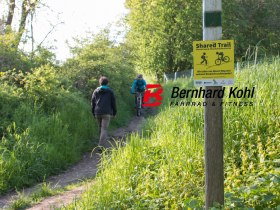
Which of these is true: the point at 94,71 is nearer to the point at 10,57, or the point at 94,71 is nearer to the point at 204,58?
the point at 10,57

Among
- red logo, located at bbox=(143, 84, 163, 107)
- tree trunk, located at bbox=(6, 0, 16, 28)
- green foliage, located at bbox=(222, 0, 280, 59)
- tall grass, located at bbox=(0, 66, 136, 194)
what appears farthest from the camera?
green foliage, located at bbox=(222, 0, 280, 59)

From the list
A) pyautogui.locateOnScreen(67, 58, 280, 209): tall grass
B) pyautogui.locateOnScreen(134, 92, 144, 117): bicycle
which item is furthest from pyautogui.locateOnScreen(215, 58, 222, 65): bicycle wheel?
pyautogui.locateOnScreen(134, 92, 144, 117): bicycle

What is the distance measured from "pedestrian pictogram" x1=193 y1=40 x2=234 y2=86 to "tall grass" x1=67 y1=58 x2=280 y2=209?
44.6 inches

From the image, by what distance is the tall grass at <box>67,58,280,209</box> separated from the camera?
13.3 feet

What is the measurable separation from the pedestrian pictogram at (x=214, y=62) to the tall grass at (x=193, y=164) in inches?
44.6

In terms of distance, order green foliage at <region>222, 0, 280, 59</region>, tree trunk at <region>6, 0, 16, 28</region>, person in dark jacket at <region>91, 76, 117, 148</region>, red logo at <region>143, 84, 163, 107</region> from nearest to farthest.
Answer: person in dark jacket at <region>91, 76, 117, 148</region>
red logo at <region>143, 84, 163, 107</region>
tree trunk at <region>6, 0, 16, 28</region>
green foliage at <region>222, 0, 280, 59</region>

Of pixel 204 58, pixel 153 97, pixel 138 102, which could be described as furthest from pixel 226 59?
pixel 153 97

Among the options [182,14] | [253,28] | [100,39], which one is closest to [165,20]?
[182,14]

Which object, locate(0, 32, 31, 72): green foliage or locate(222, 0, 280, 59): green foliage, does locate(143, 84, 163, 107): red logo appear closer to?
locate(0, 32, 31, 72): green foliage

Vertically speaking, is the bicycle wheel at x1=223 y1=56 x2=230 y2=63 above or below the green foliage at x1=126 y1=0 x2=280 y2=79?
below

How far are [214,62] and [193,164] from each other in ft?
6.45

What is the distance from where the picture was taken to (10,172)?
7250 mm

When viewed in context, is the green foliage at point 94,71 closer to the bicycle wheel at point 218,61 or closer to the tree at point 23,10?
the tree at point 23,10

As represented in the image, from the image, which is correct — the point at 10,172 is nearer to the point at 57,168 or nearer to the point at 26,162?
the point at 26,162
